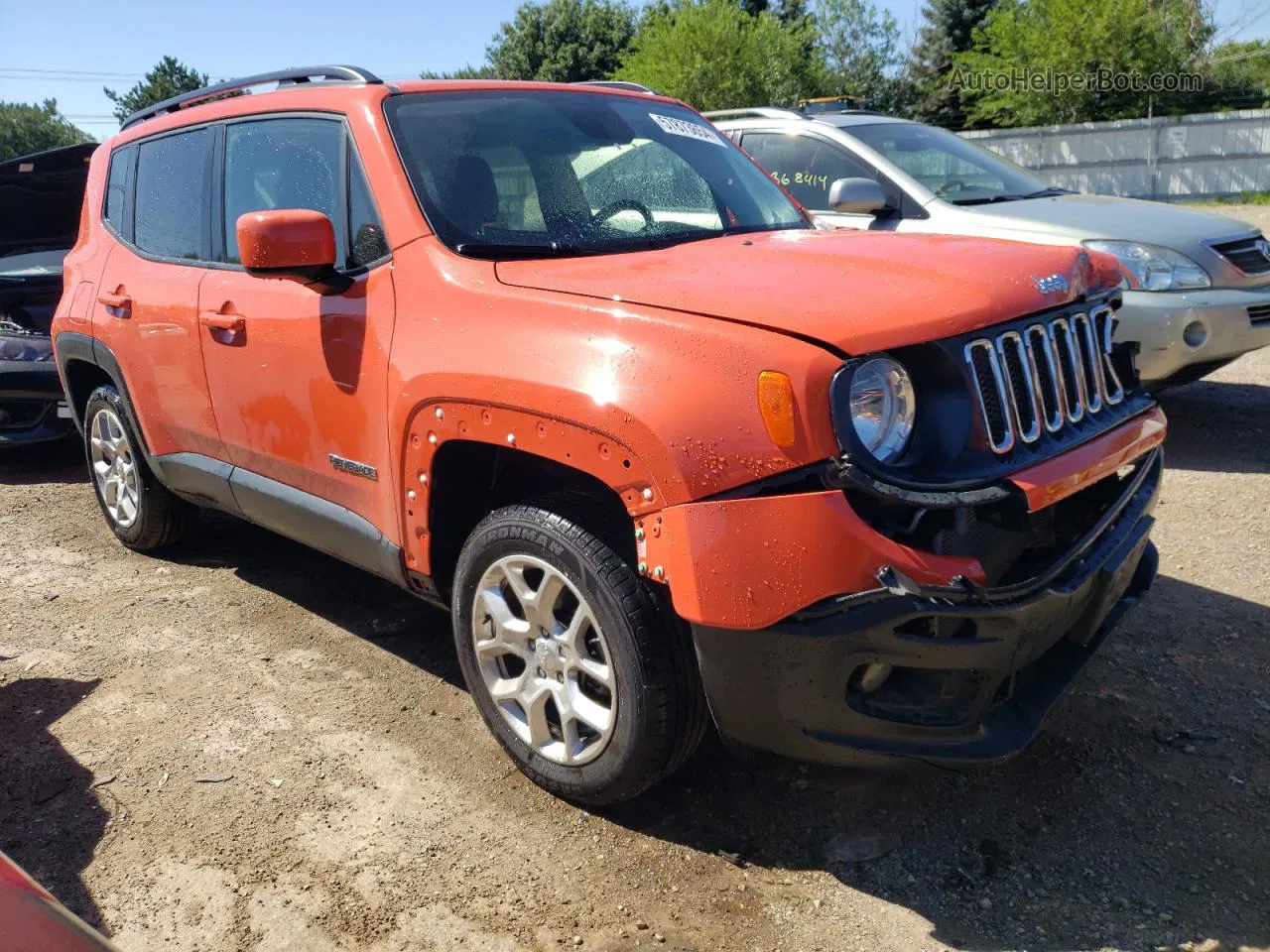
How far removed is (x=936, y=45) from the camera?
44.8 metres

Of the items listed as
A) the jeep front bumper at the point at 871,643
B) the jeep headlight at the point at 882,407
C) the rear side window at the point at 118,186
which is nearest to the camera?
the jeep front bumper at the point at 871,643

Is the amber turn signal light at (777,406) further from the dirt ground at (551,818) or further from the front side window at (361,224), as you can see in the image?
the front side window at (361,224)

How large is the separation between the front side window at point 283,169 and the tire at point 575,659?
1198mm

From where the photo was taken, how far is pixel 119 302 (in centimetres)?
444

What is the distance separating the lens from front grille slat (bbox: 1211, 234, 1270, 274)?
19.5ft

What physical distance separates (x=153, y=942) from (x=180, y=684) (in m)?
1.43

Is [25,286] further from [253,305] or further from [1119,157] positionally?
[1119,157]

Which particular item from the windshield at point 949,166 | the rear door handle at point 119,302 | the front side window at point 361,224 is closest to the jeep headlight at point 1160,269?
the windshield at point 949,166

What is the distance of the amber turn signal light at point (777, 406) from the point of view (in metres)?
2.28

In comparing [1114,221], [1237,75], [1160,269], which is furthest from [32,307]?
[1237,75]

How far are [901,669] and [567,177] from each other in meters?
1.90

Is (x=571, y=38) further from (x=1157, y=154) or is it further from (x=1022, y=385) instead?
(x=1022, y=385)

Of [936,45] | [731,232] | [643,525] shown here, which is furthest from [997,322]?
[936,45]

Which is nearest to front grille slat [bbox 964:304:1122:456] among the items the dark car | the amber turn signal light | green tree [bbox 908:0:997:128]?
the amber turn signal light
